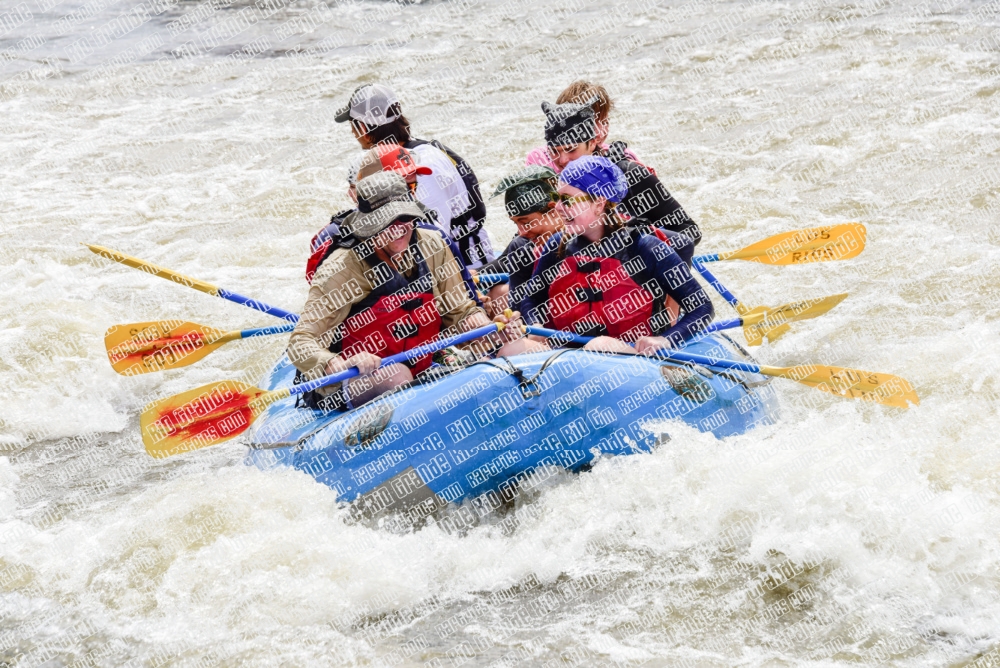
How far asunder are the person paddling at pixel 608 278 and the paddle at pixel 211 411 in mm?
310

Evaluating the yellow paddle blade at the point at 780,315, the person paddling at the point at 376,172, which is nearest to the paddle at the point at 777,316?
the yellow paddle blade at the point at 780,315

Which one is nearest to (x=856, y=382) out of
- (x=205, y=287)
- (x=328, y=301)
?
(x=328, y=301)

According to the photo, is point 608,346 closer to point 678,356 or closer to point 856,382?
point 678,356

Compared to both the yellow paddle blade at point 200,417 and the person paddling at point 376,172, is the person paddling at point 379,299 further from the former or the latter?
the yellow paddle blade at point 200,417

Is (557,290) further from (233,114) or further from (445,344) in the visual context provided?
(233,114)

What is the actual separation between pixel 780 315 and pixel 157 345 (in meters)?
2.72

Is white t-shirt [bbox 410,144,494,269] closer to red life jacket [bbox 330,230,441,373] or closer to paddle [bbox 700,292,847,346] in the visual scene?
red life jacket [bbox 330,230,441,373]

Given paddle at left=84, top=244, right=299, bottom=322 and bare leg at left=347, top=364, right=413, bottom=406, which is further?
paddle at left=84, top=244, right=299, bottom=322

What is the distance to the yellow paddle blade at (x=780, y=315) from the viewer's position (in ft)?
14.4

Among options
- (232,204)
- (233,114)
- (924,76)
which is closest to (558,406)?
(232,204)

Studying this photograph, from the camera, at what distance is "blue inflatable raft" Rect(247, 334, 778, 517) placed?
373cm

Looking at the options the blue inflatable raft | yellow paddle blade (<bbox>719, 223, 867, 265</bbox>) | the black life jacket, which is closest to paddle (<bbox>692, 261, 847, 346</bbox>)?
yellow paddle blade (<bbox>719, 223, 867, 265</bbox>)

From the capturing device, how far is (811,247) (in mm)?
4887

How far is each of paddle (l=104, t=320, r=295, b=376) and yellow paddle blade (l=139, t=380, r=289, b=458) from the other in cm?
68
